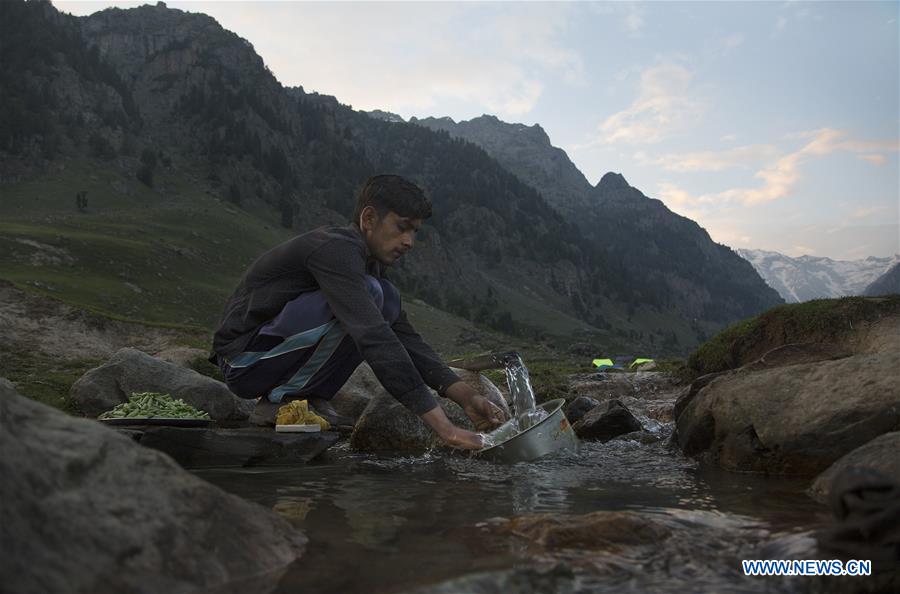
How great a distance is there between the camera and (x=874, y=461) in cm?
403

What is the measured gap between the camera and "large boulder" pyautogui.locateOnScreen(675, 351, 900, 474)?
539cm

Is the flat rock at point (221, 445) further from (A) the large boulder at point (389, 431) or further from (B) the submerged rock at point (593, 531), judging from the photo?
(B) the submerged rock at point (593, 531)

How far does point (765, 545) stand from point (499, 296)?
15950 cm

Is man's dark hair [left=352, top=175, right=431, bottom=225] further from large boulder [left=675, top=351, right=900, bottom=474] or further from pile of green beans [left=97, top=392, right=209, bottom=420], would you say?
large boulder [left=675, top=351, right=900, bottom=474]

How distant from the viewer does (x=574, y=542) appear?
3.20m

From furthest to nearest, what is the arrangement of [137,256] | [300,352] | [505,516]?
1. [137,256]
2. [300,352]
3. [505,516]

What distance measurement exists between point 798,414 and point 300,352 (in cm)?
465

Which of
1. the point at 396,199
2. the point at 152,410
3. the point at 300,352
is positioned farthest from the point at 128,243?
the point at 396,199

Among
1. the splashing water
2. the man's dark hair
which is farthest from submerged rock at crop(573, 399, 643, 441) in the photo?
the man's dark hair

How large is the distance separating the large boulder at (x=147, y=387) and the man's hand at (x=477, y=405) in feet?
16.9

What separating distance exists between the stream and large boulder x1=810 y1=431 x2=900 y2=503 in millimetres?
151

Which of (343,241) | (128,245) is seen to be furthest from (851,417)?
(128,245)

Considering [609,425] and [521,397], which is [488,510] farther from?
[609,425]

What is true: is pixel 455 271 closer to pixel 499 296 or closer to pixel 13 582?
pixel 499 296
